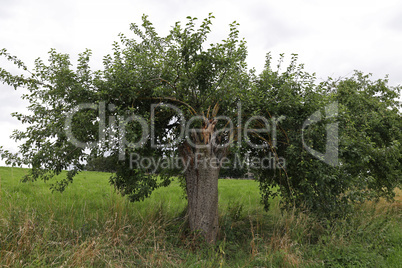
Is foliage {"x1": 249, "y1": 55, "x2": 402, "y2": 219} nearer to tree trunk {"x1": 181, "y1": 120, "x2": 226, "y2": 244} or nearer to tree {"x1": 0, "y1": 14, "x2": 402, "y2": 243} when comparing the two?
tree {"x1": 0, "y1": 14, "x2": 402, "y2": 243}

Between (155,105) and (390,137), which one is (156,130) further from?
→ (390,137)

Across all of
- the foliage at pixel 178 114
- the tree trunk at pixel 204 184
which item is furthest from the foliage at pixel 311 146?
the tree trunk at pixel 204 184

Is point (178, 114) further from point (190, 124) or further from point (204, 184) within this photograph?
point (204, 184)

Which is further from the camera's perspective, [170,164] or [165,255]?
[170,164]

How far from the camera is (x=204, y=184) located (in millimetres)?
8398

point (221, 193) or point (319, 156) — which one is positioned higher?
point (319, 156)

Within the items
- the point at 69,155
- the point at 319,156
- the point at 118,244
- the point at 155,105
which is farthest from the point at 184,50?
the point at 118,244

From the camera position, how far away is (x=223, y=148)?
8.84m

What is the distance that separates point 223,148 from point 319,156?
2.66 metres

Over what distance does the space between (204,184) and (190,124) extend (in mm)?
1746

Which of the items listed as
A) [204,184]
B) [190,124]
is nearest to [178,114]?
[190,124]

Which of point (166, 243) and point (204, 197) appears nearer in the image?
point (166, 243)

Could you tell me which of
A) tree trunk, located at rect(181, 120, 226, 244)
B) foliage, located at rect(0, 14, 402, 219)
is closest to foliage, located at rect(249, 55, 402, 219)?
foliage, located at rect(0, 14, 402, 219)

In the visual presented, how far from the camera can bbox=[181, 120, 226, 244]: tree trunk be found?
8.22 m
